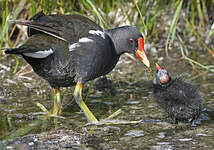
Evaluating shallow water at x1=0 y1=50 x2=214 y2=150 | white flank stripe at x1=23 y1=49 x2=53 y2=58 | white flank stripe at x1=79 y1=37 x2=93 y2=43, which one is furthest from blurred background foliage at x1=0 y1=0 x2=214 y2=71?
white flank stripe at x1=23 y1=49 x2=53 y2=58

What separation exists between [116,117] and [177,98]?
23.4 inches

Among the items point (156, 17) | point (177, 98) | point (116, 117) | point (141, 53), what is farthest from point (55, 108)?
point (156, 17)

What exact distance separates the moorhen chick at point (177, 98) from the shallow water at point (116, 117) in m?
0.10

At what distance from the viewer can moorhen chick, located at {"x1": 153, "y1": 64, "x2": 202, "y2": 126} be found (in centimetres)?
325

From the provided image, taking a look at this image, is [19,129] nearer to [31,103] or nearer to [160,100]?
[31,103]

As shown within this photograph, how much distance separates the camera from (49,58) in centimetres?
329

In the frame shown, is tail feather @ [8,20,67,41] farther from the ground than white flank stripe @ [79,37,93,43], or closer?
farther from the ground

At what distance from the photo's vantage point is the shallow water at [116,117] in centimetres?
294

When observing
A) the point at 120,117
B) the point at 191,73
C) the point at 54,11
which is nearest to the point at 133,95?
the point at 120,117

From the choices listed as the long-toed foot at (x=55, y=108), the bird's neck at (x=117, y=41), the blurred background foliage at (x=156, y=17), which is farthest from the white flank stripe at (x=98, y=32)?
the blurred background foliage at (x=156, y=17)

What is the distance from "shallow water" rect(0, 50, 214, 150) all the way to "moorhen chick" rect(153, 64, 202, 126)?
0.10 meters

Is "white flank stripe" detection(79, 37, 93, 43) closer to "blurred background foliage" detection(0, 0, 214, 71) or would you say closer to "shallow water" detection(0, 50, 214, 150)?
"shallow water" detection(0, 50, 214, 150)

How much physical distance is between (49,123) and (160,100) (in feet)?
3.08

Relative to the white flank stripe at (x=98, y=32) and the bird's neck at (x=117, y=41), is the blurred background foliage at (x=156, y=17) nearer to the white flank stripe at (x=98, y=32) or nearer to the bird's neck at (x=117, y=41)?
the bird's neck at (x=117, y=41)
